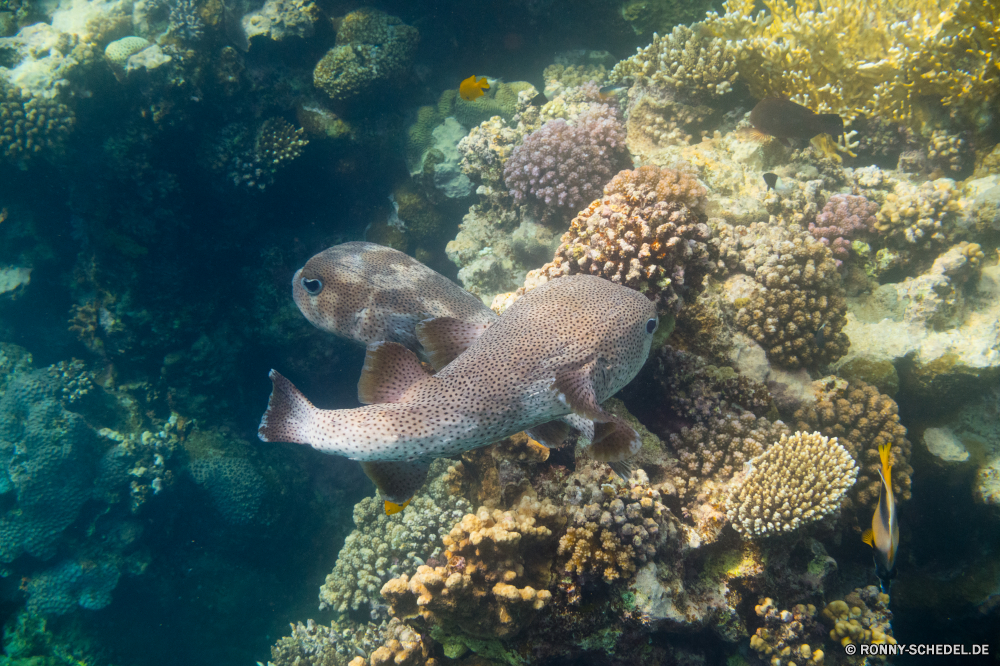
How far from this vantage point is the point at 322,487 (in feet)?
28.4

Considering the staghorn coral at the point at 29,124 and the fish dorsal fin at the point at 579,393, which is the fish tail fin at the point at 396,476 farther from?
the staghorn coral at the point at 29,124

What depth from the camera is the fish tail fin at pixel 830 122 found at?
16.9 feet

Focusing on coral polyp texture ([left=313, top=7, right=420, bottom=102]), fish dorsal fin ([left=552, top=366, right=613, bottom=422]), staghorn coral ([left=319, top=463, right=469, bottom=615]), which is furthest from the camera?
→ coral polyp texture ([left=313, top=7, right=420, bottom=102])

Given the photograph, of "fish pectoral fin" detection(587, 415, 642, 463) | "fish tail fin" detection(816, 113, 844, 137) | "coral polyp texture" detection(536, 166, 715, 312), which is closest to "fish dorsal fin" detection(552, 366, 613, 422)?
"fish pectoral fin" detection(587, 415, 642, 463)

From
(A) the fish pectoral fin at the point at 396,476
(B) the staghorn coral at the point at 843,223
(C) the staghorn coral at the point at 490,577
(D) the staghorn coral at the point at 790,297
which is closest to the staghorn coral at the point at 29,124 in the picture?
(A) the fish pectoral fin at the point at 396,476

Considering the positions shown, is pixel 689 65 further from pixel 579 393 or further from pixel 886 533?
pixel 886 533

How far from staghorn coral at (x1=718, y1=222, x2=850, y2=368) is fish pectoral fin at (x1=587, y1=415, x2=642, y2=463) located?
2.39 meters

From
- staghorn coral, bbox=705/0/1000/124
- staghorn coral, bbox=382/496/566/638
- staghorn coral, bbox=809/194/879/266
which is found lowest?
staghorn coral, bbox=382/496/566/638

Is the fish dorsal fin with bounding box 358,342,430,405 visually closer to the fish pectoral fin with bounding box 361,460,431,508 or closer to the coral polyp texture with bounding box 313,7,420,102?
the fish pectoral fin with bounding box 361,460,431,508

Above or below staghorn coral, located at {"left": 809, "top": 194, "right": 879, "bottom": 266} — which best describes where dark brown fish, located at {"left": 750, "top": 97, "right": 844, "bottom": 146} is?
above

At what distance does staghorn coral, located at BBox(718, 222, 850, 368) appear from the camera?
4.16m

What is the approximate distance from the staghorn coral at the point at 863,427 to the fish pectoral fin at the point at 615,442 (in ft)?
8.77

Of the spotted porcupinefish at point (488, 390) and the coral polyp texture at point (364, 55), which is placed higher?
the coral polyp texture at point (364, 55)

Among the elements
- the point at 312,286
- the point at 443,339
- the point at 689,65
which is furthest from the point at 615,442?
the point at 689,65
